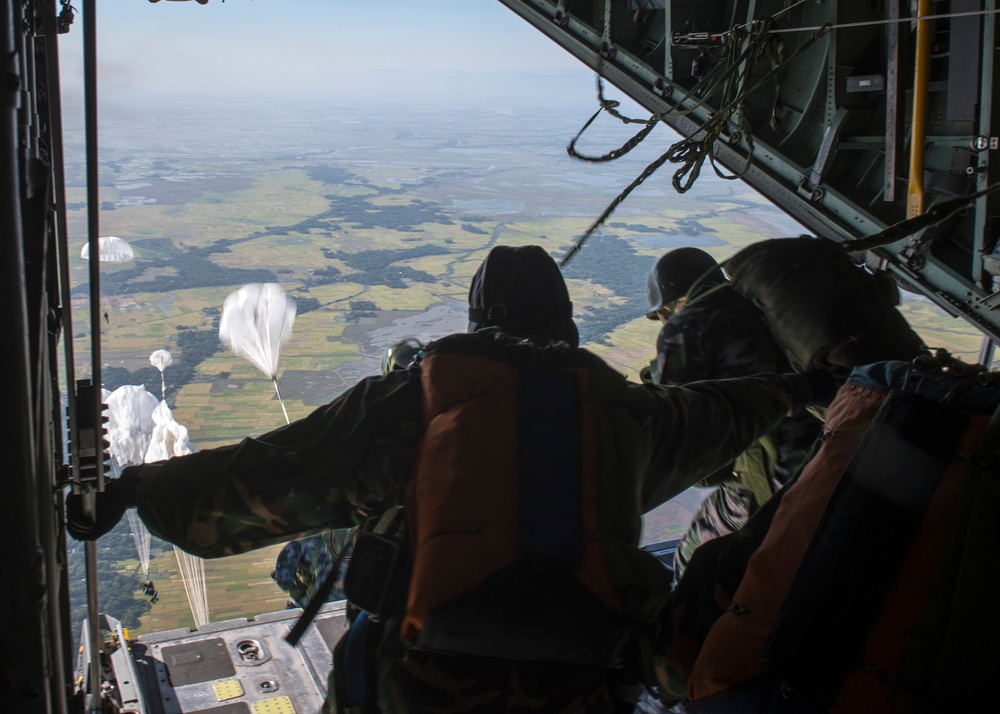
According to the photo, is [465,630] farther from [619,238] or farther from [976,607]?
[619,238]

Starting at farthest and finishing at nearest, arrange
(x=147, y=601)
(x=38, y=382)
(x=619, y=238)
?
(x=619, y=238) < (x=147, y=601) < (x=38, y=382)

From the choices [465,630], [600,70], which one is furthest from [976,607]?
[600,70]

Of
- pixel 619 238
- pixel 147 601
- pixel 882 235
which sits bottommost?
pixel 147 601

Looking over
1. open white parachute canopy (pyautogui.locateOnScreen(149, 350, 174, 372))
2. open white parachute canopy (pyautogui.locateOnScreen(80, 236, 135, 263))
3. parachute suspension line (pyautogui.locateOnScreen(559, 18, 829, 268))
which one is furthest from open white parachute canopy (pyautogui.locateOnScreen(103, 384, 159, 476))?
open white parachute canopy (pyautogui.locateOnScreen(80, 236, 135, 263))

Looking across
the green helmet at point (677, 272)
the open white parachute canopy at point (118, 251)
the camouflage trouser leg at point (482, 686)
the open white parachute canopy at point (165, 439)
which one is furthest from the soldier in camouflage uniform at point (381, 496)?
the open white parachute canopy at point (118, 251)

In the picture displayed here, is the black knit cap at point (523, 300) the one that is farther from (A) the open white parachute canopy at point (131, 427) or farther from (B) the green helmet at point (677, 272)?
(A) the open white parachute canopy at point (131, 427)

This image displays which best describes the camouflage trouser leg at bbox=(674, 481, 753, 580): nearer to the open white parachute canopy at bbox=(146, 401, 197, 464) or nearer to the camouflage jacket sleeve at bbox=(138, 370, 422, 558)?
the camouflage jacket sleeve at bbox=(138, 370, 422, 558)

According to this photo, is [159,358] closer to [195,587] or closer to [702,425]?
[195,587]

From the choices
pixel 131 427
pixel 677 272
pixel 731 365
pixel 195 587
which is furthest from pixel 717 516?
pixel 131 427
